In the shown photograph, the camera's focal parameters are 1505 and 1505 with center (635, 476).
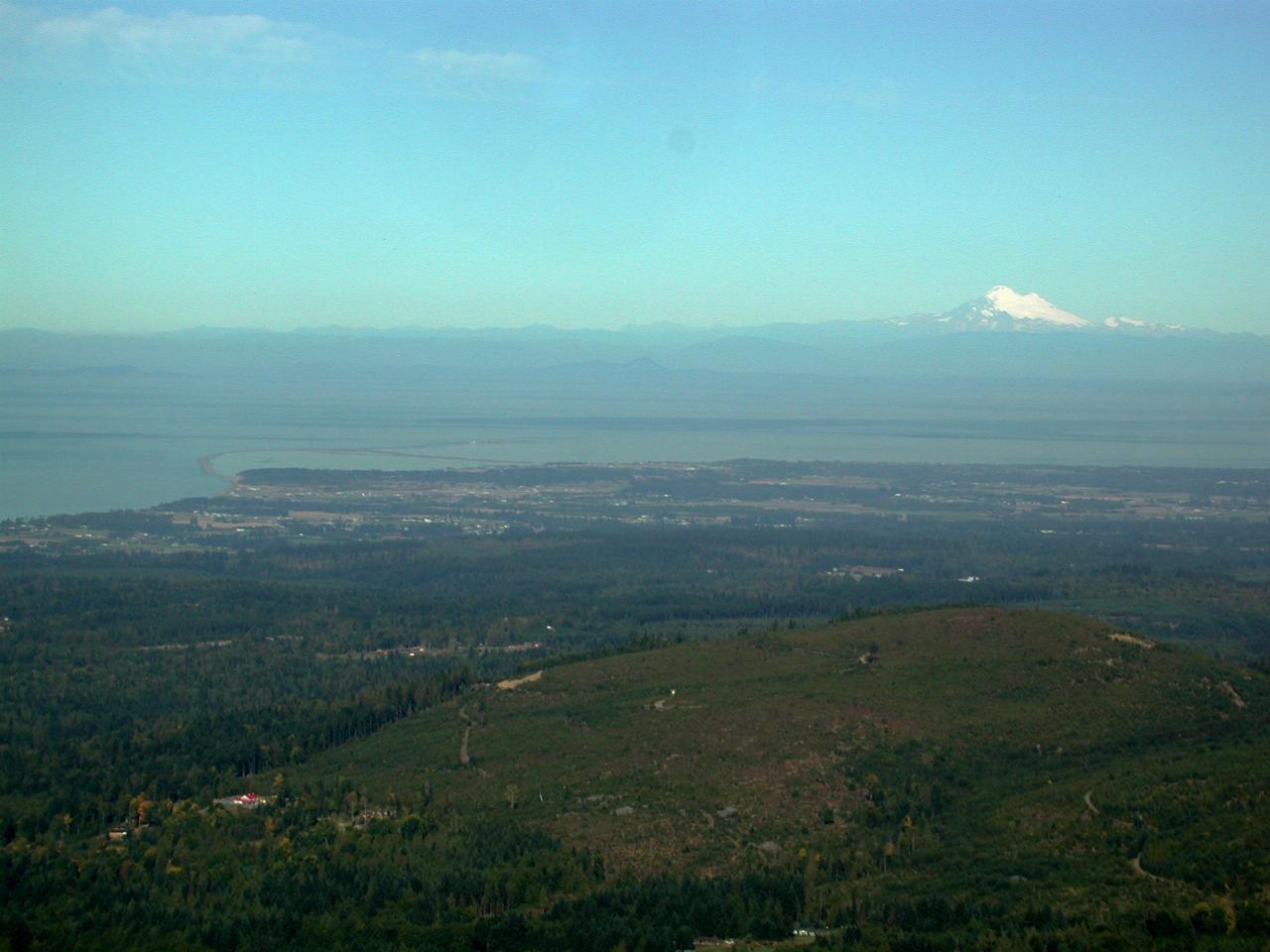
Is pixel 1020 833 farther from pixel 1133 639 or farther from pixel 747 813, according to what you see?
pixel 1133 639

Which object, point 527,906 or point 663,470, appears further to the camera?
point 663,470

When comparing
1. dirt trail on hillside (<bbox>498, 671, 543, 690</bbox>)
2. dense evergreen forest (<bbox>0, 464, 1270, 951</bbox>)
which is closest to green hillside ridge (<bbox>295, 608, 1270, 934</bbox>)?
dirt trail on hillside (<bbox>498, 671, 543, 690</bbox>)

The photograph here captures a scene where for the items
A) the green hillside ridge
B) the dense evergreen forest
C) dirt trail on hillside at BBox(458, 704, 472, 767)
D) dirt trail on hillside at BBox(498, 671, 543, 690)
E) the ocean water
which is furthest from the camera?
the ocean water

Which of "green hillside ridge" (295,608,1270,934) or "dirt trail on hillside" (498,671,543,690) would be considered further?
"dirt trail on hillside" (498,671,543,690)

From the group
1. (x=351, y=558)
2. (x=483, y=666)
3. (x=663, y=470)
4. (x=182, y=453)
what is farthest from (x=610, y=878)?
(x=182, y=453)

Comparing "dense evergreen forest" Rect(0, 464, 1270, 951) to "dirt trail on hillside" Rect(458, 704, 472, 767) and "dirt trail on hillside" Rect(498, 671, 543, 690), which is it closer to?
"dirt trail on hillside" Rect(498, 671, 543, 690)

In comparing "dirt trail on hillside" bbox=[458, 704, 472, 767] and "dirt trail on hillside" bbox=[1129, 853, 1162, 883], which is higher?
"dirt trail on hillside" bbox=[1129, 853, 1162, 883]

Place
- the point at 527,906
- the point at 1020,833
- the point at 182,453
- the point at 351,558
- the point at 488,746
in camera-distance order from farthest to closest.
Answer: the point at 182,453, the point at 351,558, the point at 488,746, the point at 1020,833, the point at 527,906

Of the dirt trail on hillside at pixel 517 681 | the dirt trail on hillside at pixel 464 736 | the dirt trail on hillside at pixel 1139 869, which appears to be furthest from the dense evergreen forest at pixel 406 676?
the dirt trail on hillside at pixel 464 736

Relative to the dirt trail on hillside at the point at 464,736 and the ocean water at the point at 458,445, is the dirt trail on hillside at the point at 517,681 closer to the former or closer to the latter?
the dirt trail on hillside at the point at 464,736
